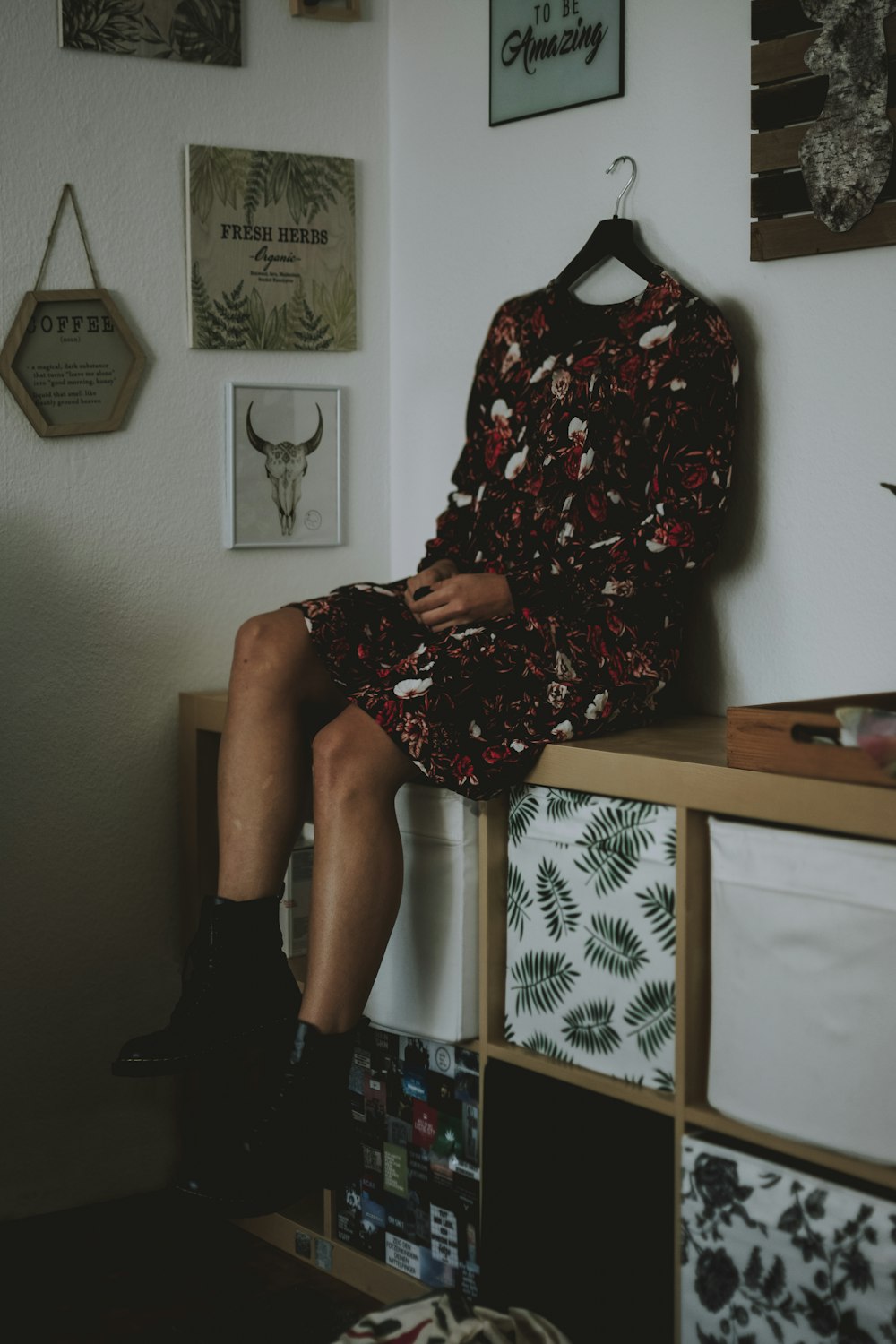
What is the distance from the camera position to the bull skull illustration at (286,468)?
8.58 ft

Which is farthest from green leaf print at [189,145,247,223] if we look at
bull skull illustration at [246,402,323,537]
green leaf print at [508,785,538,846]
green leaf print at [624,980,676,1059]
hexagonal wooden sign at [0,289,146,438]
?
green leaf print at [624,980,676,1059]

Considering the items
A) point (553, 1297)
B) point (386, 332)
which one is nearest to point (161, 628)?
point (386, 332)

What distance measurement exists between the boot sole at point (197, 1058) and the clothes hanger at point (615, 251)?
1158 millimetres

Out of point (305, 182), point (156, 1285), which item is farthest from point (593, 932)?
point (305, 182)

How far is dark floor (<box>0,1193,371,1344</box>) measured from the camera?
197 centimetres

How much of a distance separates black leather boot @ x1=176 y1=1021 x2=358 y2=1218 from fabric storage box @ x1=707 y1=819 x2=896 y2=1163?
1.52ft

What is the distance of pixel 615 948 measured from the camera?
1.81 m

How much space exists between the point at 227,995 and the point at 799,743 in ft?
2.71

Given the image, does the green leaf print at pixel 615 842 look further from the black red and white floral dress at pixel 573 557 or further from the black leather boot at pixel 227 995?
the black leather boot at pixel 227 995

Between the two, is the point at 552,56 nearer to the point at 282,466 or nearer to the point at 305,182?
the point at 305,182

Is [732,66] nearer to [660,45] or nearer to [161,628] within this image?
[660,45]

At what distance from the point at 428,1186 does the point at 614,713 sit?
0.70m

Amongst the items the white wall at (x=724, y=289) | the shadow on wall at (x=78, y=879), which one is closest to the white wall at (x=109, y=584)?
the shadow on wall at (x=78, y=879)

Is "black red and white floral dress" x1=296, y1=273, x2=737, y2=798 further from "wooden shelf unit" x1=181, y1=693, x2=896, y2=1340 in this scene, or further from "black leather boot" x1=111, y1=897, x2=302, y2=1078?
"black leather boot" x1=111, y1=897, x2=302, y2=1078
